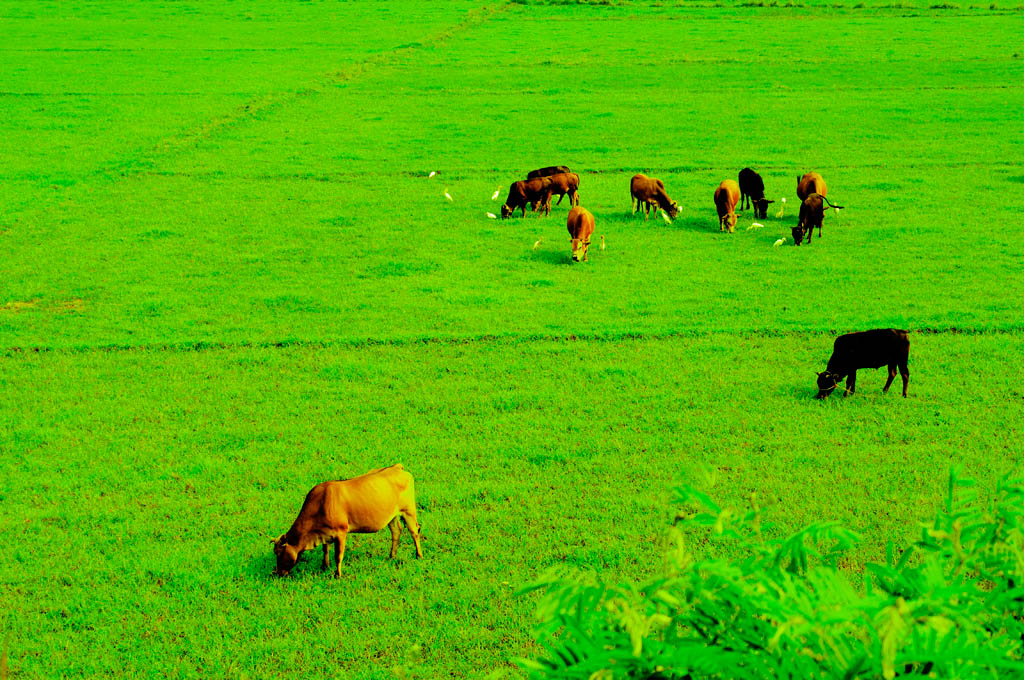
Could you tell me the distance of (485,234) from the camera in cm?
1848

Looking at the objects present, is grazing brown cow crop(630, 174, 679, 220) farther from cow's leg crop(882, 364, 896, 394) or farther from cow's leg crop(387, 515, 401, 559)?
cow's leg crop(387, 515, 401, 559)

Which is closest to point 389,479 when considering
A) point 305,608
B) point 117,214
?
point 305,608

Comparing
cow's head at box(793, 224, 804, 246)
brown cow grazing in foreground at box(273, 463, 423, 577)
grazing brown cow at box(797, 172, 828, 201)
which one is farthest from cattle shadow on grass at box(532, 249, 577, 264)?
brown cow grazing in foreground at box(273, 463, 423, 577)

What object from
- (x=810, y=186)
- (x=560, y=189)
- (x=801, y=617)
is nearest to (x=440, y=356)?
(x=560, y=189)

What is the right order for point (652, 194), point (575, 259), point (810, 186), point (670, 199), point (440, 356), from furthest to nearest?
1. point (670, 199)
2. point (652, 194)
3. point (810, 186)
4. point (575, 259)
5. point (440, 356)

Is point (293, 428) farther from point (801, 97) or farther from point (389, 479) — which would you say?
point (801, 97)

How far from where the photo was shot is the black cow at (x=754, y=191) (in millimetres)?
19156

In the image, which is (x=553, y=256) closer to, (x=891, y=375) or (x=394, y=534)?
(x=891, y=375)

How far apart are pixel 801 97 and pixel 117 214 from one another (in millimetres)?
24411

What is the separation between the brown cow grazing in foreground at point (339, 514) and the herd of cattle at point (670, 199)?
33.3 feet

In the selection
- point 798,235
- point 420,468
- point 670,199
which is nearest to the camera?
point 420,468

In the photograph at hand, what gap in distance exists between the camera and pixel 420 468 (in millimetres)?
9539

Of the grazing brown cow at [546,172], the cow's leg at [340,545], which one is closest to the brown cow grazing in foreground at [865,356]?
the cow's leg at [340,545]

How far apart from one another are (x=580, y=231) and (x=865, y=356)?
7066mm
